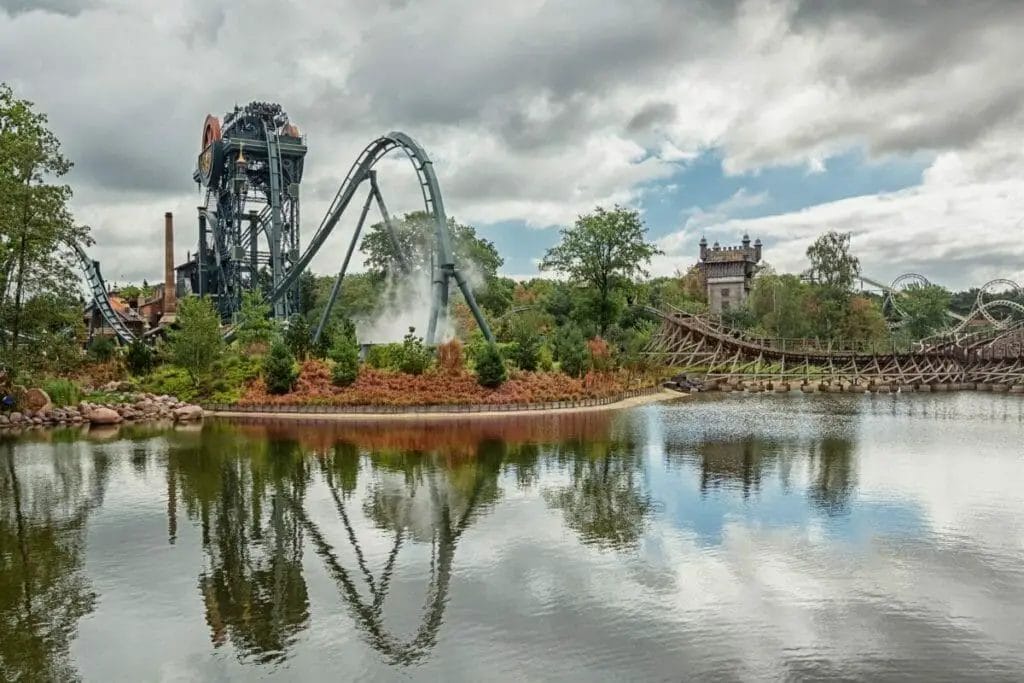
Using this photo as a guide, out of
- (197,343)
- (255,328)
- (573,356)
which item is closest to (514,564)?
(573,356)

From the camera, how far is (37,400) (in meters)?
26.6

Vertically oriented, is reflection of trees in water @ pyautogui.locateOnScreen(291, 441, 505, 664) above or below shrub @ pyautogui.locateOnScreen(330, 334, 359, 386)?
below

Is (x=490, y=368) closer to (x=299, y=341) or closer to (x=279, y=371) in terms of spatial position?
(x=279, y=371)

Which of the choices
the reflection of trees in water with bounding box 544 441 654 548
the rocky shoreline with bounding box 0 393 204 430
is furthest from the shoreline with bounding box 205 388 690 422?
the reflection of trees in water with bounding box 544 441 654 548

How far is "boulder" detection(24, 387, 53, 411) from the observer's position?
2643 cm

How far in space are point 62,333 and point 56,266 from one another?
7.72 ft

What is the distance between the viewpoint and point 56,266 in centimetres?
2627

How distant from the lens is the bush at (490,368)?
28.8 metres

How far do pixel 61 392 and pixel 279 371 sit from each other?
745cm

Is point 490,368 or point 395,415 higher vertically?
point 490,368

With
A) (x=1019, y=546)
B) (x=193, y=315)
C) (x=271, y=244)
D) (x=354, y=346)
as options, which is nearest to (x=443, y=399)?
(x=354, y=346)

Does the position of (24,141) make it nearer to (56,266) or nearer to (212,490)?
(56,266)

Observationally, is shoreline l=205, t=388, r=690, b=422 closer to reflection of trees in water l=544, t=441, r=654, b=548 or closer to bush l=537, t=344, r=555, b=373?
bush l=537, t=344, r=555, b=373

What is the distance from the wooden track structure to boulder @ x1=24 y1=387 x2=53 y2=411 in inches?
1239
